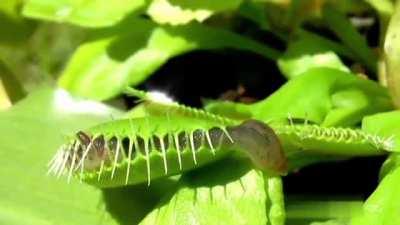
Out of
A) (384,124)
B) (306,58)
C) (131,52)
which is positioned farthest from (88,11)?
(384,124)

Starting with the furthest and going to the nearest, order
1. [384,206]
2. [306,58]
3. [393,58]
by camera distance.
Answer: [306,58] < [393,58] < [384,206]

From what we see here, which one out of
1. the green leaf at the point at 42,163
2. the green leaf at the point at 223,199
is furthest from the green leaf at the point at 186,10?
the green leaf at the point at 223,199

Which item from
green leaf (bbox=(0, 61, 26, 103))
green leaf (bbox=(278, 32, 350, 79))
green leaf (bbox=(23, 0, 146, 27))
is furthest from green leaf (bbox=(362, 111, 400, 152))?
green leaf (bbox=(0, 61, 26, 103))

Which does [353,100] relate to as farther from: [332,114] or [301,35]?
[301,35]

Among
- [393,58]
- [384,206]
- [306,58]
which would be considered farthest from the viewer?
[306,58]

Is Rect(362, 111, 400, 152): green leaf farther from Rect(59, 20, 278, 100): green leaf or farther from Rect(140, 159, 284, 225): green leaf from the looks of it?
Rect(59, 20, 278, 100): green leaf

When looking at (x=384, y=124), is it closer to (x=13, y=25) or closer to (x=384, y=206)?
(x=384, y=206)

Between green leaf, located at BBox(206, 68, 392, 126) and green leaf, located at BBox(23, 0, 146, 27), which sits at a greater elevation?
green leaf, located at BBox(206, 68, 392, 126)
